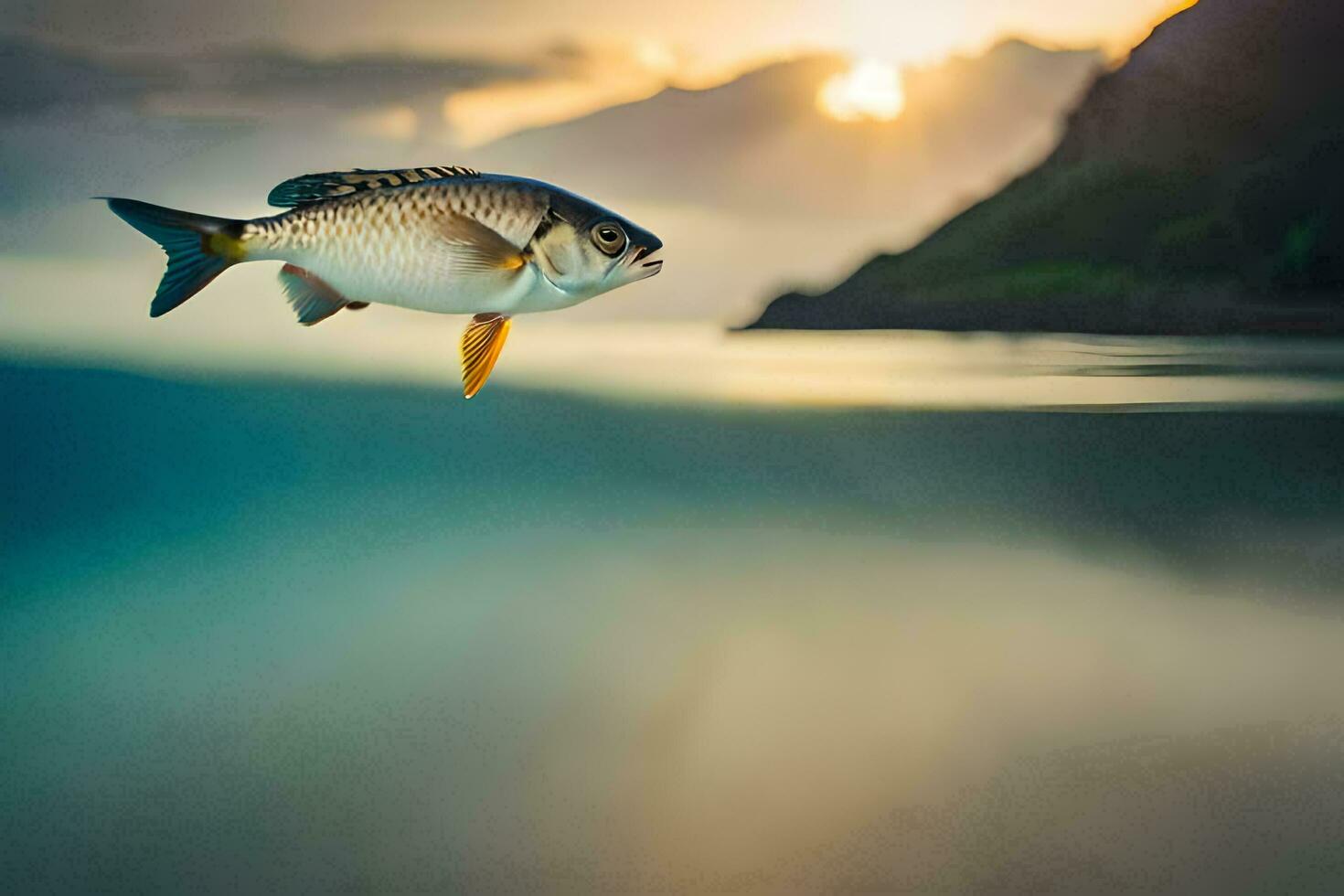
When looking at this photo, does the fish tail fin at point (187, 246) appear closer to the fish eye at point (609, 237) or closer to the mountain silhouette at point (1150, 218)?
the fish eye at point (609, 237)

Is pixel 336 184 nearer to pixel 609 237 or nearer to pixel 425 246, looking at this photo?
pixel 425 246

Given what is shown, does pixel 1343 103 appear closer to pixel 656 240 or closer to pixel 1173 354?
pixel 1173 354

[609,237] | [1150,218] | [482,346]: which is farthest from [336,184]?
[1150,218]

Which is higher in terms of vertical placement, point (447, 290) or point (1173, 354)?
point (447, 290)

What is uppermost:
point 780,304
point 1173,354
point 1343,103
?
point 1343,103

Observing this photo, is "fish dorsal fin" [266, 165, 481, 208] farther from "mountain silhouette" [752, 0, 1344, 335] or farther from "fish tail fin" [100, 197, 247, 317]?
"mountain silhouette" [752, 0, 1344, 335]

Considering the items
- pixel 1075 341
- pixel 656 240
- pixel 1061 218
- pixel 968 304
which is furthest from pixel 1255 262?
pixel 656 240
